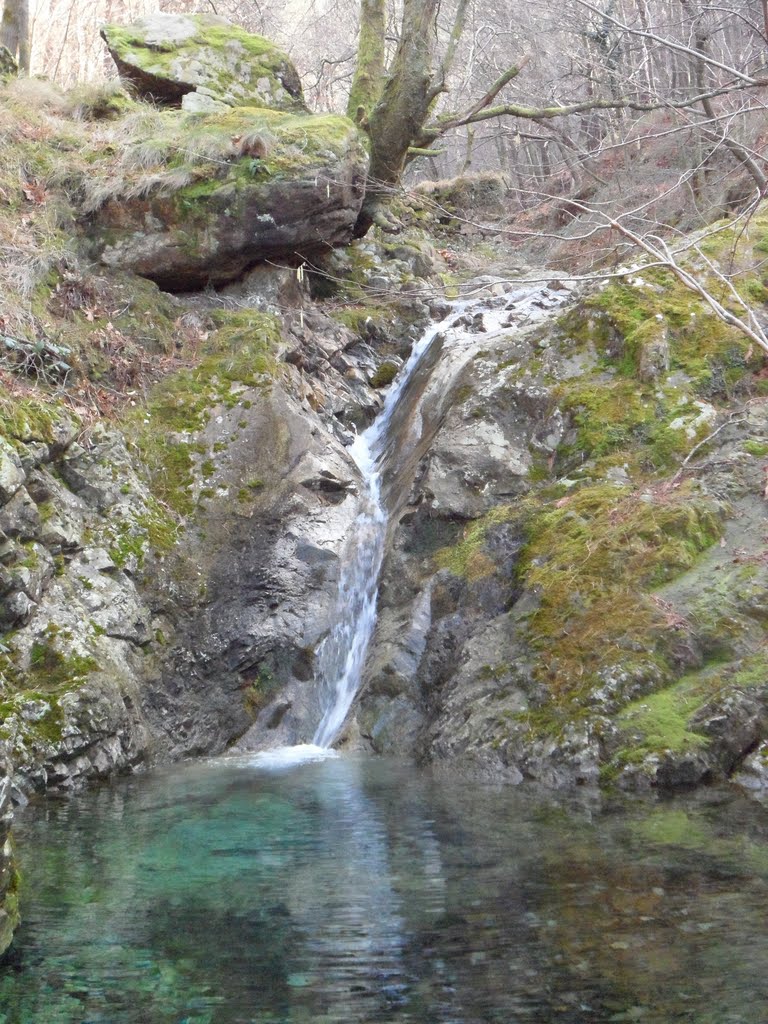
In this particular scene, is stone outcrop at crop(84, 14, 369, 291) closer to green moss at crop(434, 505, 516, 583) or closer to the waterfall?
the waterfall

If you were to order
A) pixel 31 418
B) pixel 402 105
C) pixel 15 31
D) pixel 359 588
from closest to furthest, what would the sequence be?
pixel 31 418, pixel 359 588, pixel 402 105, pixel 15 31

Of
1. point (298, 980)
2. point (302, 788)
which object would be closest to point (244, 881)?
point (298, 980)

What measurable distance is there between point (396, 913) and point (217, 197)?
831 cm

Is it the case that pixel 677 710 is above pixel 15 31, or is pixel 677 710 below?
below

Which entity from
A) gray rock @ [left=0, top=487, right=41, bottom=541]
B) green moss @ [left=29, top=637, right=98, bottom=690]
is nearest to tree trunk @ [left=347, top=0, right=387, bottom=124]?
gray rock @ [left=0, top=487, right=41, bottom=541]

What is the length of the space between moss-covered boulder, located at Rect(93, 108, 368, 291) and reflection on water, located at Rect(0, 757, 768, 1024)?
661 centimetres

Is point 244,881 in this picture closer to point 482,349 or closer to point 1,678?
point 1,678

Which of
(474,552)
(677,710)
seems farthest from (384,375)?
(677,710)

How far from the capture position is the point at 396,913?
134 inches

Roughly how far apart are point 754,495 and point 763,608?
52.4 inches

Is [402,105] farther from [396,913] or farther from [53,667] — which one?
[396,913]

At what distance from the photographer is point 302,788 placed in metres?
5.77

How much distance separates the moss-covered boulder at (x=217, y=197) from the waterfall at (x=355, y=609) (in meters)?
2.71

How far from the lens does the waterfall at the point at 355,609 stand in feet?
25.1
